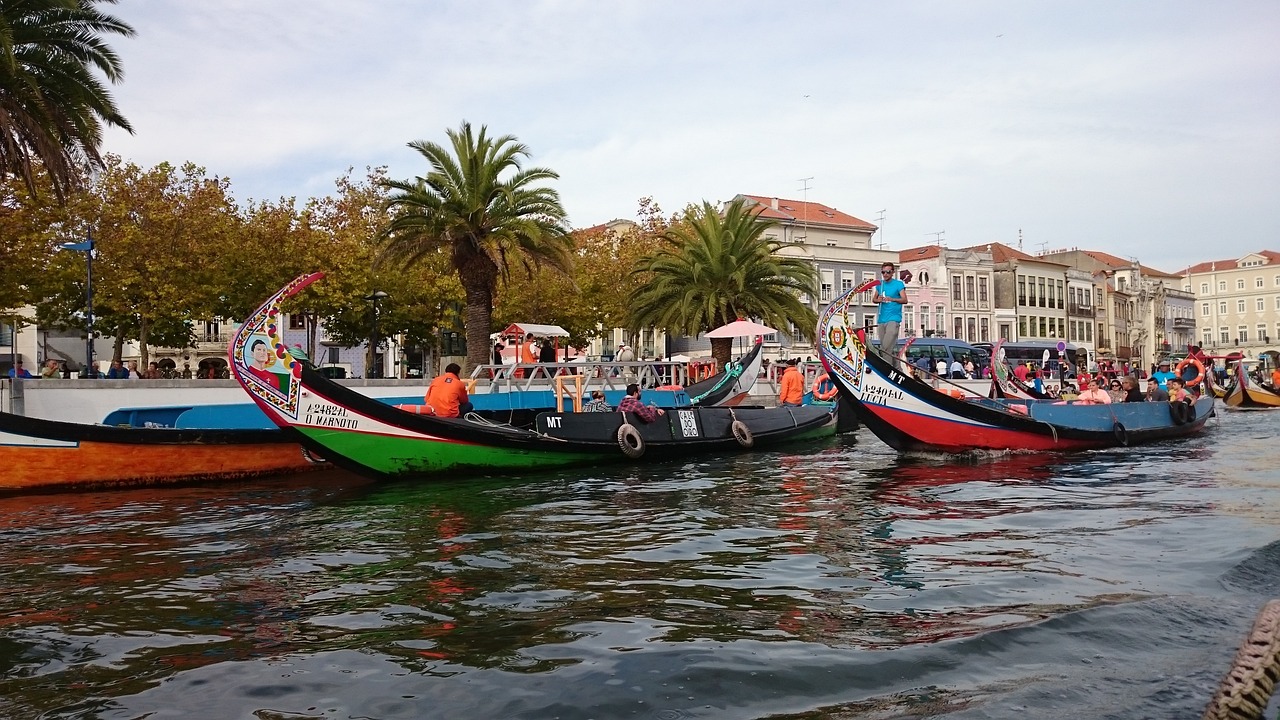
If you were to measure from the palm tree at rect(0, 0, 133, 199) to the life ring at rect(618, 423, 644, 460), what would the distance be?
1311cm

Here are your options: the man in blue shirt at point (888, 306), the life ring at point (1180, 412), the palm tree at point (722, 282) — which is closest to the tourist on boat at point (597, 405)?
the man in blue shirt at point (888, 306)

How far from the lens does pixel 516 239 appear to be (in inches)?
1183

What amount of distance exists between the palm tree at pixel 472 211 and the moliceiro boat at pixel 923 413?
13.6 m

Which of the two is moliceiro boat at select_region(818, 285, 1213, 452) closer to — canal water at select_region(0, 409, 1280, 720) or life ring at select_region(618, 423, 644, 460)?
life ring at select_region(618, 423, 644, 460)

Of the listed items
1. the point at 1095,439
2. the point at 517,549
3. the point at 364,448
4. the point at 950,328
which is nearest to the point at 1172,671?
the point at 517,549

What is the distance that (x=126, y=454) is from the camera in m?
15.8

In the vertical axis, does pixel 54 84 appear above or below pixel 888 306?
above

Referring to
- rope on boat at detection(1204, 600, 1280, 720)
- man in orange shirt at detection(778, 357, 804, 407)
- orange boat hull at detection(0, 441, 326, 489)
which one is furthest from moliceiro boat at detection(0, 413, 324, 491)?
rope on boat at detection(1204, 600, 1280, 720)

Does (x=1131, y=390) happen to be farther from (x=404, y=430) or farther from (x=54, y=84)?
(x=54, y=84)

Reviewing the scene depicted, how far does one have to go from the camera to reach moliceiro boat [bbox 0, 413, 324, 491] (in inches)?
585

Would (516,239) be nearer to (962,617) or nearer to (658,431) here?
(658,431)

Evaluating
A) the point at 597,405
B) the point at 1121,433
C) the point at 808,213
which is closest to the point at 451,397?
the point at 597,405

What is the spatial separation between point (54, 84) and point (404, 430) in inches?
484

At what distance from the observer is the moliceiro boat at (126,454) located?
1486cm
